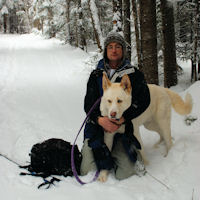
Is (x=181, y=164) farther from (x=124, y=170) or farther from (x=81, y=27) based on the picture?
(x=81, y=27)

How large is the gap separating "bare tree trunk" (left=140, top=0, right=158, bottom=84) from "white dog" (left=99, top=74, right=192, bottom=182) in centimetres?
276

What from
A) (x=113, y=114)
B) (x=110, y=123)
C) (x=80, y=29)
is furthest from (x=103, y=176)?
(x=80, y=29)

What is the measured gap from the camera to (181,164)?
134 inches

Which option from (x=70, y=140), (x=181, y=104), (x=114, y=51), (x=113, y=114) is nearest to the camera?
(x=113, y=114)

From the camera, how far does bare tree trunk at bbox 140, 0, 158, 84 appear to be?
6246 millimetres

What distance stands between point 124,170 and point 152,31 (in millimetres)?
4499

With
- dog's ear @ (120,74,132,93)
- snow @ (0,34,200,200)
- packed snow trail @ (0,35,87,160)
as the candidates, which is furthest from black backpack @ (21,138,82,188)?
dog's ear @ (120,74,132,93)

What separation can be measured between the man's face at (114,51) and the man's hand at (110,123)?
95cm

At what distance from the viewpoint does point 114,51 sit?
3268mm

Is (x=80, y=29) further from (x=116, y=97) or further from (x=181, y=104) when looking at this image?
(x=116, y=97)

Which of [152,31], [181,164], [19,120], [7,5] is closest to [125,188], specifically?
[181,164]

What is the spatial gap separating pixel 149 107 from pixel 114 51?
1100 mm

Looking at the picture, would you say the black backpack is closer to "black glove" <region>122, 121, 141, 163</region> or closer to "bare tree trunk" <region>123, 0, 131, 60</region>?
"black glove" <region>122, 121, 141, 163</region>

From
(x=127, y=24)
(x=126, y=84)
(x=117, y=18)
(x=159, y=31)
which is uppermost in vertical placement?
(x=117, y=18)
